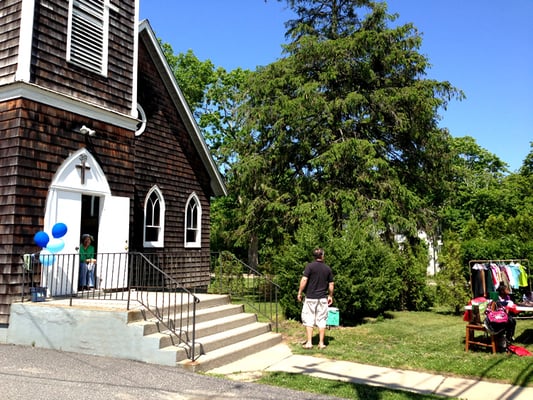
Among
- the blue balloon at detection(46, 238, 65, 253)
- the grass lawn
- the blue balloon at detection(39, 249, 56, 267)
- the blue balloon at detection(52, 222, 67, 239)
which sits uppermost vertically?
the blue balloon at detection(52, 222, 67, 239)

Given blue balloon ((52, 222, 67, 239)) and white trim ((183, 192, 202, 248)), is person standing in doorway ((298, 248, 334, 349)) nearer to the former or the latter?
blue balloon ((52, 222, 67, 239))

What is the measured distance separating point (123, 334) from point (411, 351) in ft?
16.9

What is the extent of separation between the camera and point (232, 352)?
306 inches

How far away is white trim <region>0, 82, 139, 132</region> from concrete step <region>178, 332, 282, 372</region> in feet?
19.3

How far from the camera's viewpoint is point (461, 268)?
13.7m

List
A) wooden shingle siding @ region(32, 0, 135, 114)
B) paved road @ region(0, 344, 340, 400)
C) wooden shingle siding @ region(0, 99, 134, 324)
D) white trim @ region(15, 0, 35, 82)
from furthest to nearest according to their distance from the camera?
1. wooden shingle siding @ region(32, 0, 135, 114)
2. white trim @ region(15, 0, 35, 82)
3. wooden shingle siding @ region(0, 99, 134, 324)
4. paved road @ region(0, 344, 340, 400)

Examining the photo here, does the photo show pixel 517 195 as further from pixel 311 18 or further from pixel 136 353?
pixel 136 353

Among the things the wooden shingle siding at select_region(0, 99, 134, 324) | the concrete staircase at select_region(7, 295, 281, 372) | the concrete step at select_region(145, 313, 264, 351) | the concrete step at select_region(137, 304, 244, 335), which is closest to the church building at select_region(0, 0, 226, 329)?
the wooden shingle siding at select_region(0, 99, 134, 324)

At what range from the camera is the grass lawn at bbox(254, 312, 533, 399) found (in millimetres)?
6598

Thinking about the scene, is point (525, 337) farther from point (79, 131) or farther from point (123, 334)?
point (79, 131)

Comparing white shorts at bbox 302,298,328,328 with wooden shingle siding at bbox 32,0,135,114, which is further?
wooden shingle siding at bbox 32,0,135,114

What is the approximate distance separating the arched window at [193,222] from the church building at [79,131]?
106 centimetres

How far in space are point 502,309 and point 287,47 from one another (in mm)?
14973

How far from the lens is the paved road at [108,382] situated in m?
5.48
